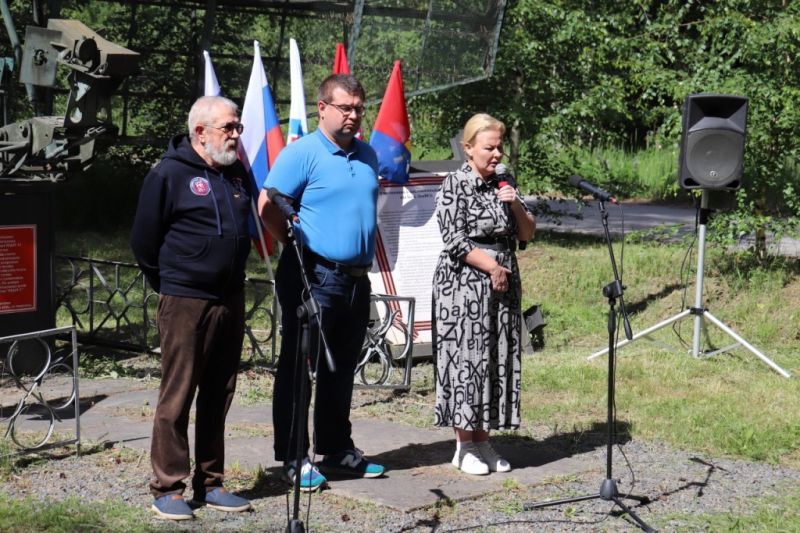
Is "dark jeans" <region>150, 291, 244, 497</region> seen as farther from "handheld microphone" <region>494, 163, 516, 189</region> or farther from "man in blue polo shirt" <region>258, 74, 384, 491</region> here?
"handheld microphone" <region>494, 163, 516, 189</region>

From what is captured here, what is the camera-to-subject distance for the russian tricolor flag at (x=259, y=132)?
9.10 meters

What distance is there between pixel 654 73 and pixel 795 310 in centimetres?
273

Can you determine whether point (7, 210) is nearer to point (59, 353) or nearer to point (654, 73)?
point (59, 353)

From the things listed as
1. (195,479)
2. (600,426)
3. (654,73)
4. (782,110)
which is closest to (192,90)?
(654,73)

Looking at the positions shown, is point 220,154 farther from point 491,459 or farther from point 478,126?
point 491,459

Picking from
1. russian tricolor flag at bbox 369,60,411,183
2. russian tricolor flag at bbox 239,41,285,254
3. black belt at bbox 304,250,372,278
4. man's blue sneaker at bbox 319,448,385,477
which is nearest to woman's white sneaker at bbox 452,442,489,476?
man's blue sneaker at bbox 319,448,385,477

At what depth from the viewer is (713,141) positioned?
31.2 ft

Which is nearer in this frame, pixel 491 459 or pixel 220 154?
pixel 220 154

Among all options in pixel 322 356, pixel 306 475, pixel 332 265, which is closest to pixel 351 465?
pixel 306 475

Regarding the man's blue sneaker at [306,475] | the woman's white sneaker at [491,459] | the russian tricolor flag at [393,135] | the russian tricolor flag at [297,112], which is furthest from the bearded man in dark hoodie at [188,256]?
the russian tricolor flag at [393,135]

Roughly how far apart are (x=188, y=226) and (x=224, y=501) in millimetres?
1277

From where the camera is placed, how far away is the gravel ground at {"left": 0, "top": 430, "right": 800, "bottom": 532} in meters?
5.33

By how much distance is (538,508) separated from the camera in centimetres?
561

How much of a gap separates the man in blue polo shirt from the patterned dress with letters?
543mm
